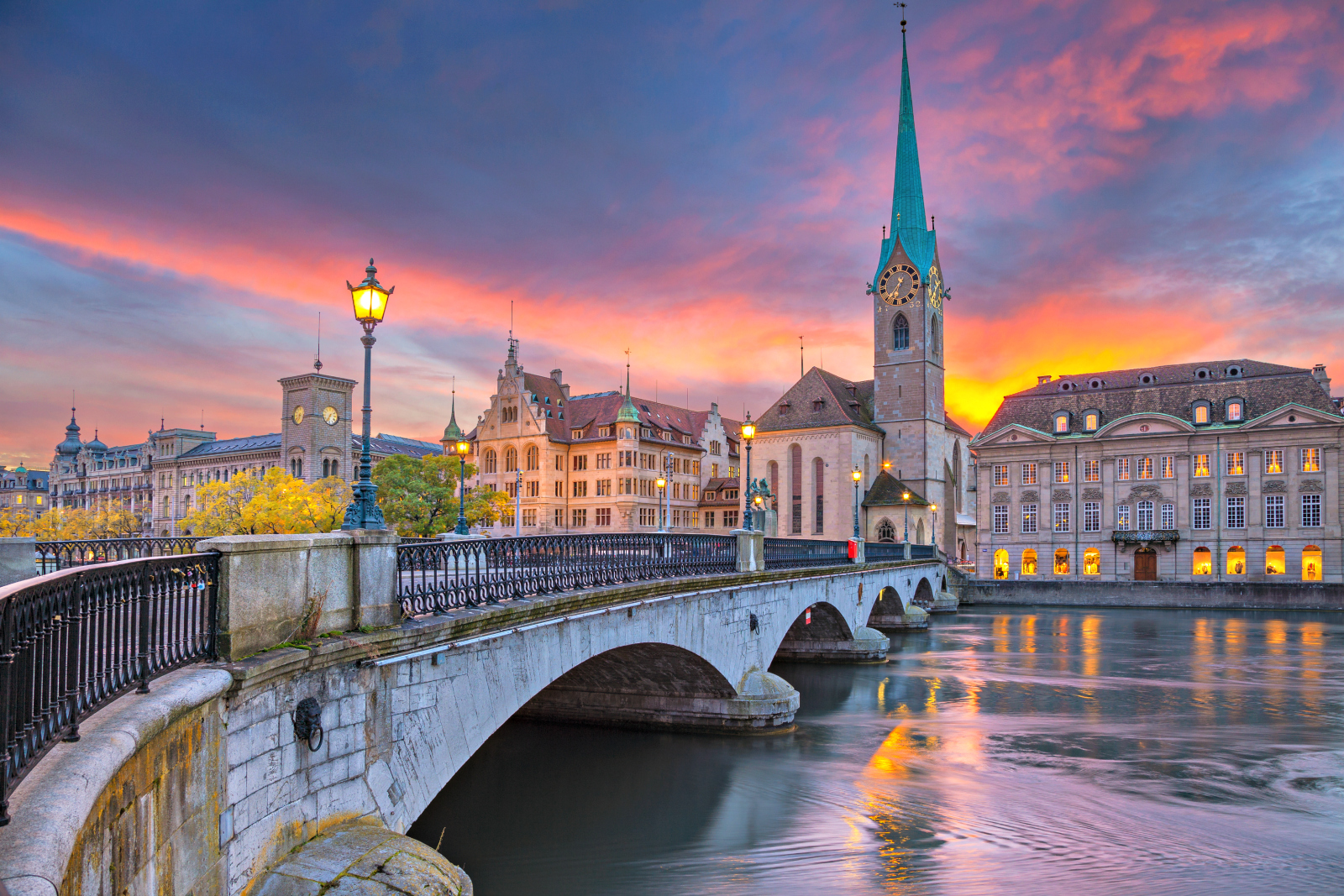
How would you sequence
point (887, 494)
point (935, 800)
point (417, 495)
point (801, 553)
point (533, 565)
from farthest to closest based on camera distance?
point (887, 494), point (417, 495), point (801, 553), point (935, 800), point (533, 565)

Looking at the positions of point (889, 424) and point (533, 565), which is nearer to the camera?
point (533, 565)

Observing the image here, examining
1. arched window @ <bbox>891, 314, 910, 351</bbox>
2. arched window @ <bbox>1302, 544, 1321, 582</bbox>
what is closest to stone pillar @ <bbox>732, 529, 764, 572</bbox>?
arched window @ <bbox>1302, 544, 1321, 582</bbox>

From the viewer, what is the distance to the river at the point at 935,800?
1510cm

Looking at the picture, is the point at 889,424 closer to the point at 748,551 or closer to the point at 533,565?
the point at 748,551

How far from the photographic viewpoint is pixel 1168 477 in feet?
241

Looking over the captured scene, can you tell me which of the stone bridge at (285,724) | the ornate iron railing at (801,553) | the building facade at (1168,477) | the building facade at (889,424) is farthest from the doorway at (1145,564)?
the stone bridge at (285,724)

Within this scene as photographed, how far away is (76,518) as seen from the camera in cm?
5603

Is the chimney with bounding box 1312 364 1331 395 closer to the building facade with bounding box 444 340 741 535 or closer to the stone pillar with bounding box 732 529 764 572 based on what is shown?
the building facade with bounding box 444 340 741 535

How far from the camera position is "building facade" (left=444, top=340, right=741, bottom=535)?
3396 inches

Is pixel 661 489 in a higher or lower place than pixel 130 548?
higher

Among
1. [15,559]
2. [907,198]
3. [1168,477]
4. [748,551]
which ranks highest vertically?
[907,198]

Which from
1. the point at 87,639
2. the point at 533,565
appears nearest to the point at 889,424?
the point at 533,565

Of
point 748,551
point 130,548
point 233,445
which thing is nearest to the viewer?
point 130,548

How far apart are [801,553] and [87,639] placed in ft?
97.5
